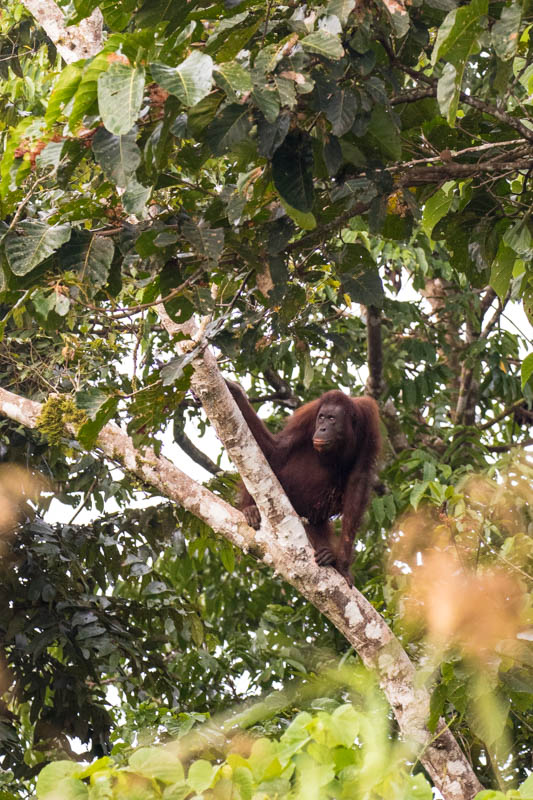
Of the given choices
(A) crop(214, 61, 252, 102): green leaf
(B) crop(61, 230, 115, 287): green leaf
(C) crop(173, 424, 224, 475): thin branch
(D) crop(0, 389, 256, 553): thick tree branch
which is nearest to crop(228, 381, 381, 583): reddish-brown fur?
(D) crop(0, 389, 256, 553): thick tree branch

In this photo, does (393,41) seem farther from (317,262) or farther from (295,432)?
(295,432)

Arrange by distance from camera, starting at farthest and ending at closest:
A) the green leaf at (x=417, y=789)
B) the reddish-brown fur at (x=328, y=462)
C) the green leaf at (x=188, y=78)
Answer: the reddish-brown fur at (x=328, y=462) < the green leaf at (x=188, y=78) < the green leaf at (x=417, y=789)

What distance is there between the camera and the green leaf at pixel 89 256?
2746 millimetres

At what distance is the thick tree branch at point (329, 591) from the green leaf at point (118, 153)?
48.0 inches

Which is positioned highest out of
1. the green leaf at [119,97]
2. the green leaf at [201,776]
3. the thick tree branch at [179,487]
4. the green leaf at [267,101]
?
the green leaf at [119,97]

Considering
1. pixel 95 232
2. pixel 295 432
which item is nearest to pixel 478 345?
pixel 295 432

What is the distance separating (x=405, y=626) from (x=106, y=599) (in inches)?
91.5

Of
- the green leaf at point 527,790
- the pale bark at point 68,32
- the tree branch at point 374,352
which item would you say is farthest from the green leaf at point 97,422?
the tree branch at point 374,352

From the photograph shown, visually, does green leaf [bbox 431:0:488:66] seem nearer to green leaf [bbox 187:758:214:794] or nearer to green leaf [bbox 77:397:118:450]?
green leaf [bbox 77:397:118:450]

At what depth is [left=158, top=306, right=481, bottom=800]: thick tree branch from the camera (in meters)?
3.47

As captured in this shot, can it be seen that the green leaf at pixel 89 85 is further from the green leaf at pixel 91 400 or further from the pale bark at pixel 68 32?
the pale bark at pixel 68 32

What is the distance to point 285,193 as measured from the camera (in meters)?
2.45

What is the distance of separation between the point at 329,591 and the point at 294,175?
1.73 metres

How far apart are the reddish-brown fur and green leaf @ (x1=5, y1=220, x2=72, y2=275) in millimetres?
2140
